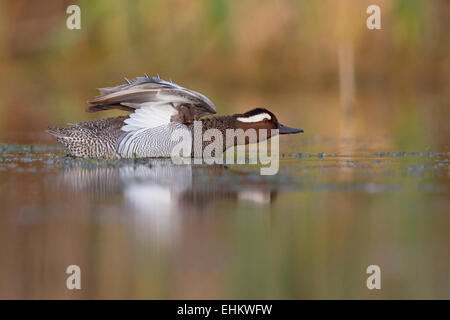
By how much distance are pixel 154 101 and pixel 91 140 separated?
67 centimetres

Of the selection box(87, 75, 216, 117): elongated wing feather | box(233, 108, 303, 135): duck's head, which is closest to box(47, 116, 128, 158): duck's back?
→ box(87, 75, 216, 117): elongated wing feather

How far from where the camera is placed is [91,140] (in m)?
7.80

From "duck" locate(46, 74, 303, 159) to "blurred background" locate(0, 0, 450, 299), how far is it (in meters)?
0.34

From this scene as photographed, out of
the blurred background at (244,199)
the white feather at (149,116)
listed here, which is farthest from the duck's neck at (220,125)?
the blurred background at (244,199)

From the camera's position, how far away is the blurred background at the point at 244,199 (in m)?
4.17

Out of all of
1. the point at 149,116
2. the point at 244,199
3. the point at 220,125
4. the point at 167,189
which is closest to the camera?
the point at 244,199

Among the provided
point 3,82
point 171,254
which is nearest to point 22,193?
point 171,254

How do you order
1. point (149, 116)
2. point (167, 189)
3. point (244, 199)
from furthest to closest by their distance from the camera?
point (149, 116)
point (167, 189)
point (244, 199)

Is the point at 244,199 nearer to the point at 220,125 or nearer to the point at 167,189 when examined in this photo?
the point at 167,189

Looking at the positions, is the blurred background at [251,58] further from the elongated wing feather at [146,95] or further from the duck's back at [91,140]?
the elongated wing feather at [146,95]

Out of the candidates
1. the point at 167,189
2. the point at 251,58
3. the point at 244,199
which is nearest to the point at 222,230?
the point at 244,199

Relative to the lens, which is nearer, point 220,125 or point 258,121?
point 220,125

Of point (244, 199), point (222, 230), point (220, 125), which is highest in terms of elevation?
point (220, 125)

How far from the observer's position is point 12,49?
19766 millimetres
